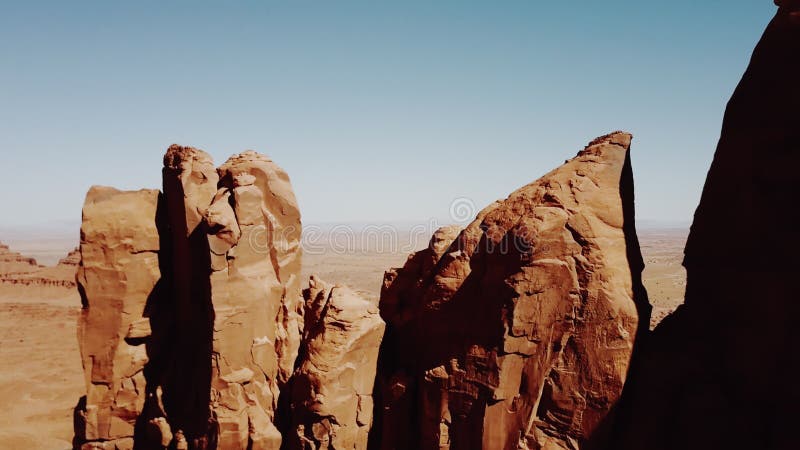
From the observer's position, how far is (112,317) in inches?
503

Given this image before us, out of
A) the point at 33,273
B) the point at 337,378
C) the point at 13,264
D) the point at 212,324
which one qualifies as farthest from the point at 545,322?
the point at 13,264

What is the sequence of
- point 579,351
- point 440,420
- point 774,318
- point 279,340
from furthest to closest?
point 279,340
point 440,420
point 579,351
point 774,318

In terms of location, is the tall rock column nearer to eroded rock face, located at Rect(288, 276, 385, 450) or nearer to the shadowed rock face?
eroded rock face, located at Rect(288, 276, 385, 450)

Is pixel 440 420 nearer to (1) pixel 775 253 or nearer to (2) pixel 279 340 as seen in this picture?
(2) pixel 279 340

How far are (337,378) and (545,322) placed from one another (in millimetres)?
4594

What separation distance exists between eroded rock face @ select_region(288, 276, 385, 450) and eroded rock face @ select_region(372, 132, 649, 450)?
4.23 feet

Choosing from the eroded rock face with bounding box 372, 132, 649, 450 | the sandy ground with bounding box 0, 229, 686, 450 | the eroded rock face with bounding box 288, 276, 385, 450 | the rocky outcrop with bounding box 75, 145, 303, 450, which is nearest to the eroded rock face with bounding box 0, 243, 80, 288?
the sandy ground with bounding box 0, 229, 686, 450

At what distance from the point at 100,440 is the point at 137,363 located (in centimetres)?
209

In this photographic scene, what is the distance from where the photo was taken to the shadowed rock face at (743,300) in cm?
811

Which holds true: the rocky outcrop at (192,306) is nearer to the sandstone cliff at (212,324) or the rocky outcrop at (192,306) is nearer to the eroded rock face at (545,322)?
the sandstone cliff at (212,324)

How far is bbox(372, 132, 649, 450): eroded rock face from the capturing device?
951 cm

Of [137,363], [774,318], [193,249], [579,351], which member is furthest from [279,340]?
[774,318]

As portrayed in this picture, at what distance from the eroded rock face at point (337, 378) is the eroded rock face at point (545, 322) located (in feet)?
4.23

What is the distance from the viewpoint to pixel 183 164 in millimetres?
12602
